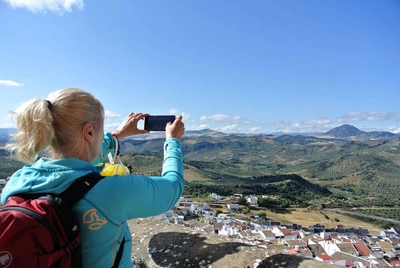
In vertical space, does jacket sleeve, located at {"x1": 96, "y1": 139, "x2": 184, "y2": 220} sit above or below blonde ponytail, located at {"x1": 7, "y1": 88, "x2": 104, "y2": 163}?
below

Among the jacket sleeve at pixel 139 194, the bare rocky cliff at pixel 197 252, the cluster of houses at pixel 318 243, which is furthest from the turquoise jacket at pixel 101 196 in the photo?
the cluster of houses at pixel 318 243

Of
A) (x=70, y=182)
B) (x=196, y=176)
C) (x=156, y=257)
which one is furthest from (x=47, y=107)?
(x=196, y=176)

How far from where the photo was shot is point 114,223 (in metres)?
1.45

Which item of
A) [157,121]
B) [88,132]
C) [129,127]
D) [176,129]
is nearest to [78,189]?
[88,132]

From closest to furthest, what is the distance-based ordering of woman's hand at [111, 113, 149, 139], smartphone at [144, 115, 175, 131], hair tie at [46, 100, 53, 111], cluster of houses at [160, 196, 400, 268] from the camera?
hair tie at [46, 100, 53, 111], smartphone at [144, 115, 175, 131], woman's hand at [111, 113, 149, 139], cluster of houses at [160, 196, 400, 268]

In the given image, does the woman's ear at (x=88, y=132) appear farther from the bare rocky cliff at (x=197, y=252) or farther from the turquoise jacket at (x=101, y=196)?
the bare rocky cliff at (x=197, y=252)

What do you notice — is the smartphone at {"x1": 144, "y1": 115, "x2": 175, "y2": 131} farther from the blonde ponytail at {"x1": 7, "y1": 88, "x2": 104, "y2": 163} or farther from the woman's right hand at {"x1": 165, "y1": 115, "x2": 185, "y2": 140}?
the blonde ponytail at {"x1": 7, "y1": 88, "x2": 104, "y2": 163}

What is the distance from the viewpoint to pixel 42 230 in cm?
118

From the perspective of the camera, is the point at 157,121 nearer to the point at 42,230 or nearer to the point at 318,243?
the point at 42,230

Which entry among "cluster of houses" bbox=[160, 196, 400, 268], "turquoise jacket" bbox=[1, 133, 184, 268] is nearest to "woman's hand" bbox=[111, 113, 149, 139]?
"turquoise jacket" bbox=[1, 133, 184, 268]

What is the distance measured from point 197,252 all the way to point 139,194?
3243 millimetres

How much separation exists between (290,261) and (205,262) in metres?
1.16

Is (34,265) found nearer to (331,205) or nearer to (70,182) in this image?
(70,182)

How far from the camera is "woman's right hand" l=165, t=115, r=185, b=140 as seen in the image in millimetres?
1877
